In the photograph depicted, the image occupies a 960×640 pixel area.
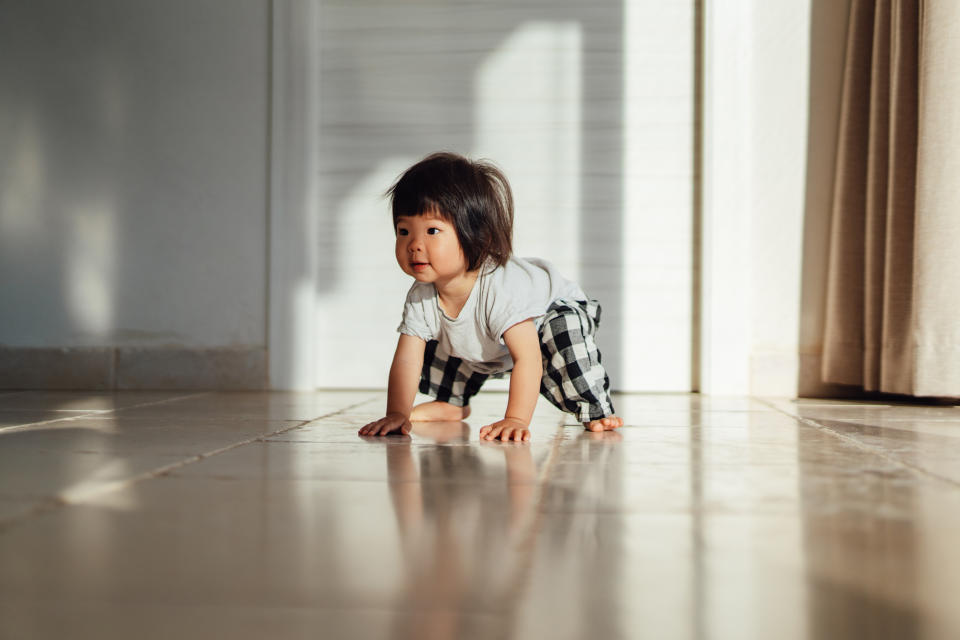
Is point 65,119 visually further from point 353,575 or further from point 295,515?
point 353,575

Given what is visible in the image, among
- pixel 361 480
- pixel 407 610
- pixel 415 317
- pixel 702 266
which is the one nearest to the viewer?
pixel 407 610

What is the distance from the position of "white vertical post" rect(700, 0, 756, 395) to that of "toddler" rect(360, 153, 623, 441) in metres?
0.81

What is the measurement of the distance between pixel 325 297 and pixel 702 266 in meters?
1.10

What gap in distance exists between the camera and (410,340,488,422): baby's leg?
1.58 metres

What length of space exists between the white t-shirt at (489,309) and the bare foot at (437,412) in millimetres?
127

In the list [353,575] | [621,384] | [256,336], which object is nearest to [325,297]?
[256,336]

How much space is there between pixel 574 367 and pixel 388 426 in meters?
0.35

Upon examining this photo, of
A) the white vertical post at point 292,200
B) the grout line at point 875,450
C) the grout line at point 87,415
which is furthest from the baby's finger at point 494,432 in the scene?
the white vertical post at point 292,200

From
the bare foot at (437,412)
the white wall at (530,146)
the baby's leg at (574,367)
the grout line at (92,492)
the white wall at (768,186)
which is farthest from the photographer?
the white wall at (530,146)

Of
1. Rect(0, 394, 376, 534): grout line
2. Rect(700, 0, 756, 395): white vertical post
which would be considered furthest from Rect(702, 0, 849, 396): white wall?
Rect(0, 394, 376, 534): grout line

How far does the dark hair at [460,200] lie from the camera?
1.25 meters

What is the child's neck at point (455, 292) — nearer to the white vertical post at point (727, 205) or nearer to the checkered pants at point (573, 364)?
the checkered pants at point (573, 364)

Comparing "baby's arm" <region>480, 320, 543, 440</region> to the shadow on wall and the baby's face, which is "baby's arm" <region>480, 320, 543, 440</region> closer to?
the baby's face

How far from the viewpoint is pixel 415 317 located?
4.59ft
